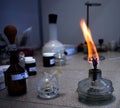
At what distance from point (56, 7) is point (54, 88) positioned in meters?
1.18

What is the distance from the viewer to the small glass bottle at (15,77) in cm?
66

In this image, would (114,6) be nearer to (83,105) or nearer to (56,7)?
(56,7)

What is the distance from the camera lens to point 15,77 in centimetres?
66

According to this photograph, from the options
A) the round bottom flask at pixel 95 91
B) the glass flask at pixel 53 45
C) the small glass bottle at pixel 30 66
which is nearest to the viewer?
the round bottom flask at pixel 95 91

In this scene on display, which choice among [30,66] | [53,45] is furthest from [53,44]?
[30,66]

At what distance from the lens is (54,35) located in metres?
1.33

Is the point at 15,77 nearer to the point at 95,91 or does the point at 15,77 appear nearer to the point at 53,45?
the point at 95,91

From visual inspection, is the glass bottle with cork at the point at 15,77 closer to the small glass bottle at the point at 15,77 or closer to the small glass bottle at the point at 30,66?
the small glass bottle at the point at 15,77

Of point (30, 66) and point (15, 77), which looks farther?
point (30, 66)

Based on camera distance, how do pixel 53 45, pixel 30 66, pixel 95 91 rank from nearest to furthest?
pixel 95 91 < pixel 30 66 < pixel 53 45

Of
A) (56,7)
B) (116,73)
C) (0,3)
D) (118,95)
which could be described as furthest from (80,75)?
(56,7)

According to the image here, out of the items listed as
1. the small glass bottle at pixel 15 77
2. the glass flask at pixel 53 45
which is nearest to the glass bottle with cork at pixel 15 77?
the small glass bottle at pixel 15 77

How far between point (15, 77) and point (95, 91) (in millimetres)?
264

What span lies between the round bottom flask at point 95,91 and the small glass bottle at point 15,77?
20cm
